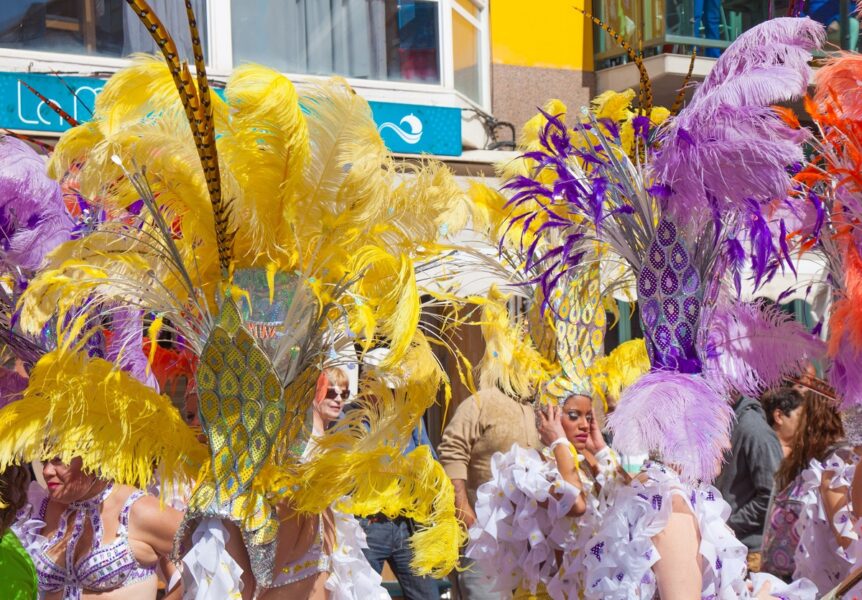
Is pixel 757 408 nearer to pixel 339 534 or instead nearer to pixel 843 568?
pixel 843 568

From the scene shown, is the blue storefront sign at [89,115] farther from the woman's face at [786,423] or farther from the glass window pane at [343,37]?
the woman's face at [786,423]

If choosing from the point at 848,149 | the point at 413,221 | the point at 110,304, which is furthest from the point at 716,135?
the point at 110,304

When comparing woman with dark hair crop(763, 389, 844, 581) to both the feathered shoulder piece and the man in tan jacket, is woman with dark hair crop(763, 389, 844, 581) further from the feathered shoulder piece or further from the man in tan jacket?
the feathered shoulder piece

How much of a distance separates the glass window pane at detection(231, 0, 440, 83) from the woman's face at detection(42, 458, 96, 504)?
517 centimetres

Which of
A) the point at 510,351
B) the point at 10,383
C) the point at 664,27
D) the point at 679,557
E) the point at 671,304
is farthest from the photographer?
the point at 664,27

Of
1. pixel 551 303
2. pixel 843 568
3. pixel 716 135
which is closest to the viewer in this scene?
pixel 716 135

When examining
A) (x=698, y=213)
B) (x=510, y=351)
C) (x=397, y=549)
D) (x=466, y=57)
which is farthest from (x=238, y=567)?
(x=466, y=57)

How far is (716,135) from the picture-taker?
358 centimetres

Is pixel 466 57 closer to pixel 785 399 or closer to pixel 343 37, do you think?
pixel 343 37

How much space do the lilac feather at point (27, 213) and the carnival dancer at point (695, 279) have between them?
5.76 ft

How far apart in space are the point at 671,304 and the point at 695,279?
11 cm

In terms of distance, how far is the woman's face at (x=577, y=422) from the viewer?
15.7 ft

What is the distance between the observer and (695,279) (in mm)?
3852

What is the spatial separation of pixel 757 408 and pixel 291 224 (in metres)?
4.02
